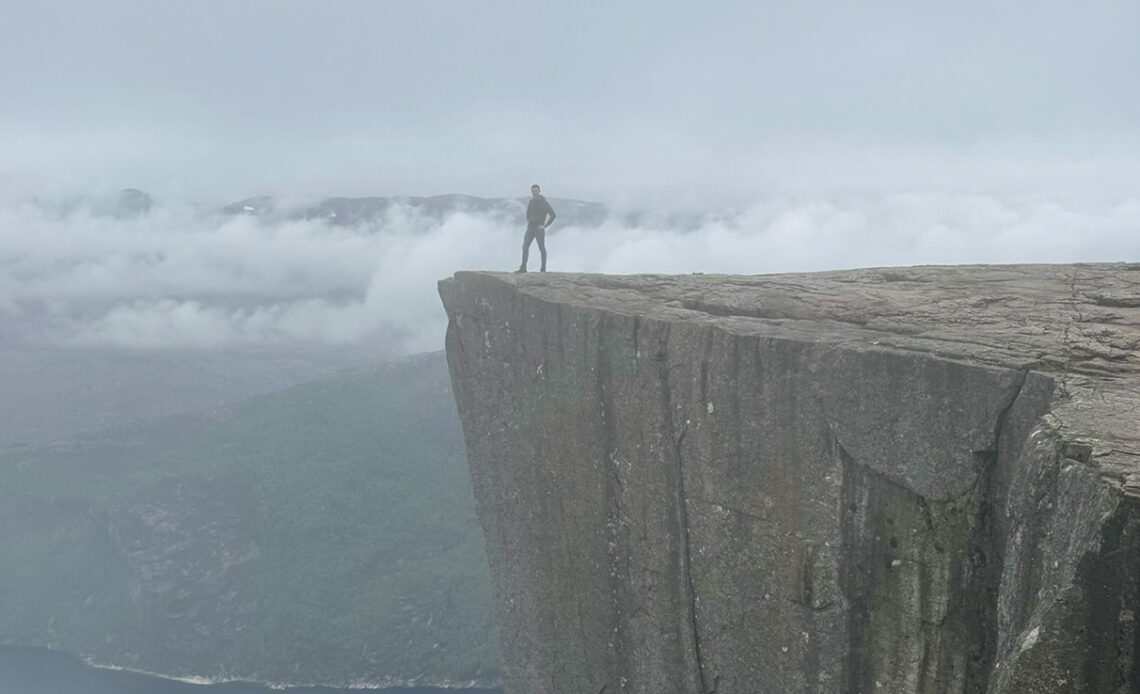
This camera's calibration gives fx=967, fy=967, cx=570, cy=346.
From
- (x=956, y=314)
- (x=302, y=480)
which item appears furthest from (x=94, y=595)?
(x=956, y=314)

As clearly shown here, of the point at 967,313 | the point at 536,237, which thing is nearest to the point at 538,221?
the point at 536,237

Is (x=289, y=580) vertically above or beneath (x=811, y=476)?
beneath

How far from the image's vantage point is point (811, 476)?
16.4m

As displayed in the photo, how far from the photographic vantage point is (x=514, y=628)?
25094 mm

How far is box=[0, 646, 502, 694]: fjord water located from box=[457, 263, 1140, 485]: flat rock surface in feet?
391

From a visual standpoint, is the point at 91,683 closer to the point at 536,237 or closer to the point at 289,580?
the point at 289,580

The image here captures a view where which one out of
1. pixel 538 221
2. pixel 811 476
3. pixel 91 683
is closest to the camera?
pixel 811 476

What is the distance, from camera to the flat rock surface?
12289mm

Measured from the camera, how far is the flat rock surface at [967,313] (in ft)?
40.3

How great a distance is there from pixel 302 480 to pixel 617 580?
7116 inches

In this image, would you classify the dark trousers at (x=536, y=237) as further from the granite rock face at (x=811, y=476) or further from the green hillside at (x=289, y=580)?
the green hillside at (x=289, y=580)

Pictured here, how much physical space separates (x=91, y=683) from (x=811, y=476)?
16327 cm

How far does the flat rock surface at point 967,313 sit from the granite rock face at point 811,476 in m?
0.08

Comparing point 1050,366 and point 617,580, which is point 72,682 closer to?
point 617,580
